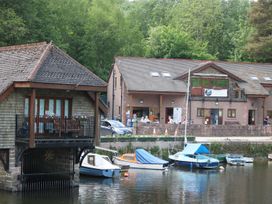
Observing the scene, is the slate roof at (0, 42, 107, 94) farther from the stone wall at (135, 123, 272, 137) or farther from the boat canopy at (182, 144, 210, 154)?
the stone wall at (135, 123, 272, 137)

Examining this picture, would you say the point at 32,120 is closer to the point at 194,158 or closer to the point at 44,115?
the point at 44,115

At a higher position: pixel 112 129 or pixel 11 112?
pixel 11 112

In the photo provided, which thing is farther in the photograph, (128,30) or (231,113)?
(128,30)

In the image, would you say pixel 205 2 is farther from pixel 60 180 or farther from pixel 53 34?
pixel 60 180

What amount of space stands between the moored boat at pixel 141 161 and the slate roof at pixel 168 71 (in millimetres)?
17874

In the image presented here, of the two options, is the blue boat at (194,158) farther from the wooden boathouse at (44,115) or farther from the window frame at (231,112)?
the window frame at (231,112)

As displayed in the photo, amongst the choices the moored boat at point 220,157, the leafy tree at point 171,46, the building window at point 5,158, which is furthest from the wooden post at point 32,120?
the leafy tree at point 171,46

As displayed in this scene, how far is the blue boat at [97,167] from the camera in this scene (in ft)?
142

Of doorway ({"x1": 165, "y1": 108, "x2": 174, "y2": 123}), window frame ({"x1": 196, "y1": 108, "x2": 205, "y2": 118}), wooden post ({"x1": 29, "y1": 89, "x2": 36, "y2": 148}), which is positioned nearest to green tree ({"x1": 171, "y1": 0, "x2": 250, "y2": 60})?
window frame ({"x1": 196, "y1": 108, "x2": 205, "y2": 118})

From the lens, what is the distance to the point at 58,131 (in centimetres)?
3525

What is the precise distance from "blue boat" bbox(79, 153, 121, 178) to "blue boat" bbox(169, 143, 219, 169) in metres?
10.2

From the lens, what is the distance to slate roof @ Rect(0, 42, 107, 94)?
3397 centimetres

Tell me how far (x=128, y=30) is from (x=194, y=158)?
4235cm

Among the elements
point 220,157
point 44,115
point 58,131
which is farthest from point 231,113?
point 44,115
